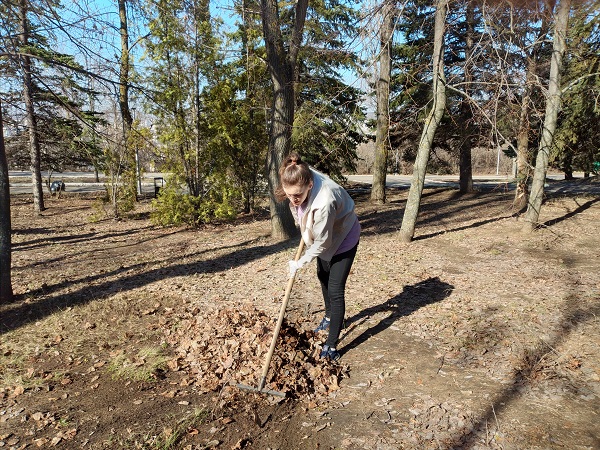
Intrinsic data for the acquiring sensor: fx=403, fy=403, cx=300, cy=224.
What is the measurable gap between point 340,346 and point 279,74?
5.70 m

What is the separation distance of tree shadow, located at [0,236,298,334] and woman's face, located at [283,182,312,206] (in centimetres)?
378

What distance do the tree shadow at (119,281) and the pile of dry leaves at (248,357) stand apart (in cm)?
193

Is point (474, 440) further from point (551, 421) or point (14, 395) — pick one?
point (14, 395)

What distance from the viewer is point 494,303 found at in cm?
497

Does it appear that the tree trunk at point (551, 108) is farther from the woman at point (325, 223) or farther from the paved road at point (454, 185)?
the woman at point (325, 223)

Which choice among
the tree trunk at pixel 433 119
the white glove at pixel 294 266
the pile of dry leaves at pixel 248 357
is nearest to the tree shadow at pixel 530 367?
the pile of dry leaves at pixel 248 357

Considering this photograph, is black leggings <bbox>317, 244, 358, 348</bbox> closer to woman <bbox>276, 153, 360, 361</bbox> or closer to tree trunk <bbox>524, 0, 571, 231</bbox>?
woman <bbox>276, 153, 360, 361</bbox>

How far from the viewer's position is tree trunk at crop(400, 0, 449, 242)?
7039 millimetres

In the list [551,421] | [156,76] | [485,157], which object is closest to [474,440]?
[551,421]

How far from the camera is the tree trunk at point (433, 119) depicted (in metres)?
7.04

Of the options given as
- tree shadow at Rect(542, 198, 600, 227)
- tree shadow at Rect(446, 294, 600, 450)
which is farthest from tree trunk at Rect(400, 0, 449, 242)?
tree shadow at Rect(542, 198, 600, 227)

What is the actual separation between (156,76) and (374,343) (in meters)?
8.20

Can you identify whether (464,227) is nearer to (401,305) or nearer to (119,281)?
(401,305)

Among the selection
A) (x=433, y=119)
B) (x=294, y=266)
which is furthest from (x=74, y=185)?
(x=294, y=266)
